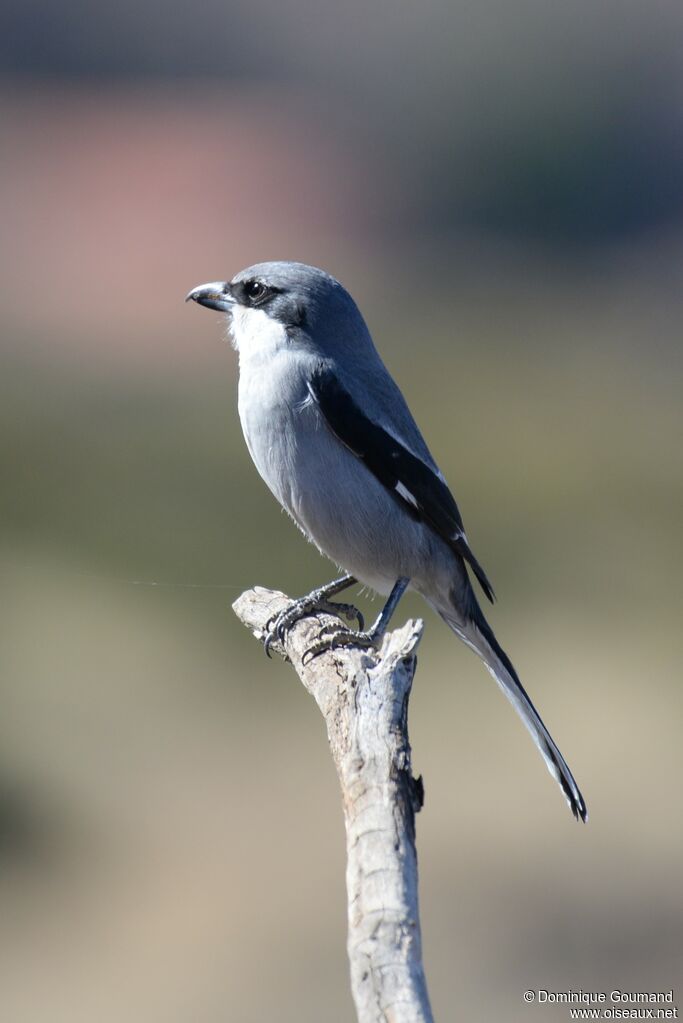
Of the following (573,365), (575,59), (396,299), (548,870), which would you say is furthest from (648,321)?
(548,870)

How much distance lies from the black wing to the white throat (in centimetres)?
21

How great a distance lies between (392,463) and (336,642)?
86cm

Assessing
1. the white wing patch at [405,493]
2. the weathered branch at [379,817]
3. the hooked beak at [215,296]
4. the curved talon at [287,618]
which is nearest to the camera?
the weathered branch at [379,817]

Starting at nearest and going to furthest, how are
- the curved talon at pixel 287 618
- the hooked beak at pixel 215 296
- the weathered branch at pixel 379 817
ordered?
1. the weathered branch at pixel 379 817
2. the curved talon at pixel 287 618
3. the hooked beak at pixel 215 296

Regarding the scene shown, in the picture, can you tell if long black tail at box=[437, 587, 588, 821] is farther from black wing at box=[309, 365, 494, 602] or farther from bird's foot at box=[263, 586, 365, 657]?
bird's foot at box=[263, 586, 365, 657]

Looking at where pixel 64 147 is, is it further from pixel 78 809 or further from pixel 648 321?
pixel 78 809

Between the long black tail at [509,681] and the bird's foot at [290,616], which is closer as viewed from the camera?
the bird's foot at [290,616]

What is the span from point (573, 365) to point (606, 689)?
8500 millimetres

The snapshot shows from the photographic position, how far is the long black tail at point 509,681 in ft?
14.2

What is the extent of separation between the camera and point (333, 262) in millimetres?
20625

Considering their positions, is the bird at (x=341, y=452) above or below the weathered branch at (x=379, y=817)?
above

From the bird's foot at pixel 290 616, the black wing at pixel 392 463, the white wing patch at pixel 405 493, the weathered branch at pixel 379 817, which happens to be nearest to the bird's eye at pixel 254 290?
the black wing at pixel 392 463

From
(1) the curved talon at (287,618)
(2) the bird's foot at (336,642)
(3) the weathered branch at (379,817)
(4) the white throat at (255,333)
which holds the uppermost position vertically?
(4) the white throat at (255,333)

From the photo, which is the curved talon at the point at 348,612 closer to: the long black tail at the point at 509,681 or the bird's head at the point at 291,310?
the long black tail at the point at 509,681
